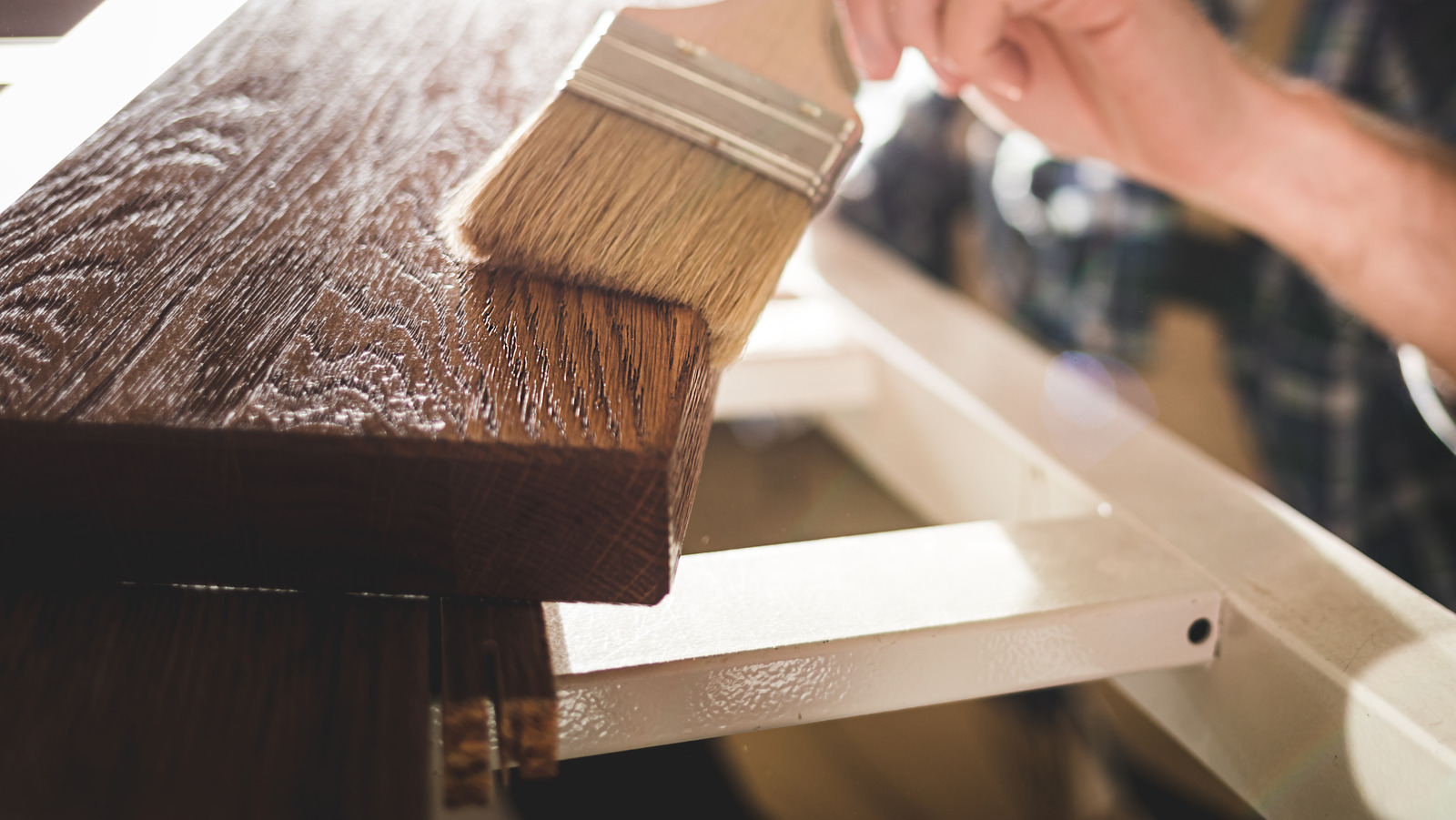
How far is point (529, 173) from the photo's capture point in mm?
475

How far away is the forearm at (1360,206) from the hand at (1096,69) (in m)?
0.05

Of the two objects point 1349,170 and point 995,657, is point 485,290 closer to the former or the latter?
Result: point 995,657

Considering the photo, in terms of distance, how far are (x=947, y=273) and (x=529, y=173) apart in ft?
4.06

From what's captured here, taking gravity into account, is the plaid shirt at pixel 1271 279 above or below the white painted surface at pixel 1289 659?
below

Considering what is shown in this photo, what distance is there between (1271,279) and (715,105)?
0.98 m

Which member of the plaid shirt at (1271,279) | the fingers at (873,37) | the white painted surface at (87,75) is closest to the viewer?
the white painted surface at (87,75)

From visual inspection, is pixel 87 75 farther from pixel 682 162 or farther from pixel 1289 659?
pixel 1289 659

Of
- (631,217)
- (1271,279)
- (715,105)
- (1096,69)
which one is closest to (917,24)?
(1096,69)

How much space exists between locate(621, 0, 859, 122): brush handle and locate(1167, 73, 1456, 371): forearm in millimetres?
386

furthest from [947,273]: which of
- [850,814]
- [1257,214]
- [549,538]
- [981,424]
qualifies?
[549,538]

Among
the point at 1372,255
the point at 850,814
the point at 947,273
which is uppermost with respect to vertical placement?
the point at 1372,255

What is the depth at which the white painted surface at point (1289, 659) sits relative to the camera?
39 cm

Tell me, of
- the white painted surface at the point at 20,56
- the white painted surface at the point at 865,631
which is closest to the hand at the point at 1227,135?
the white painted surface at the point at 865,631

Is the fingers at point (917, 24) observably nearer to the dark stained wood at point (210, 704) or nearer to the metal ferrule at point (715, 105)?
the metal ferrule at point (715, 105)
